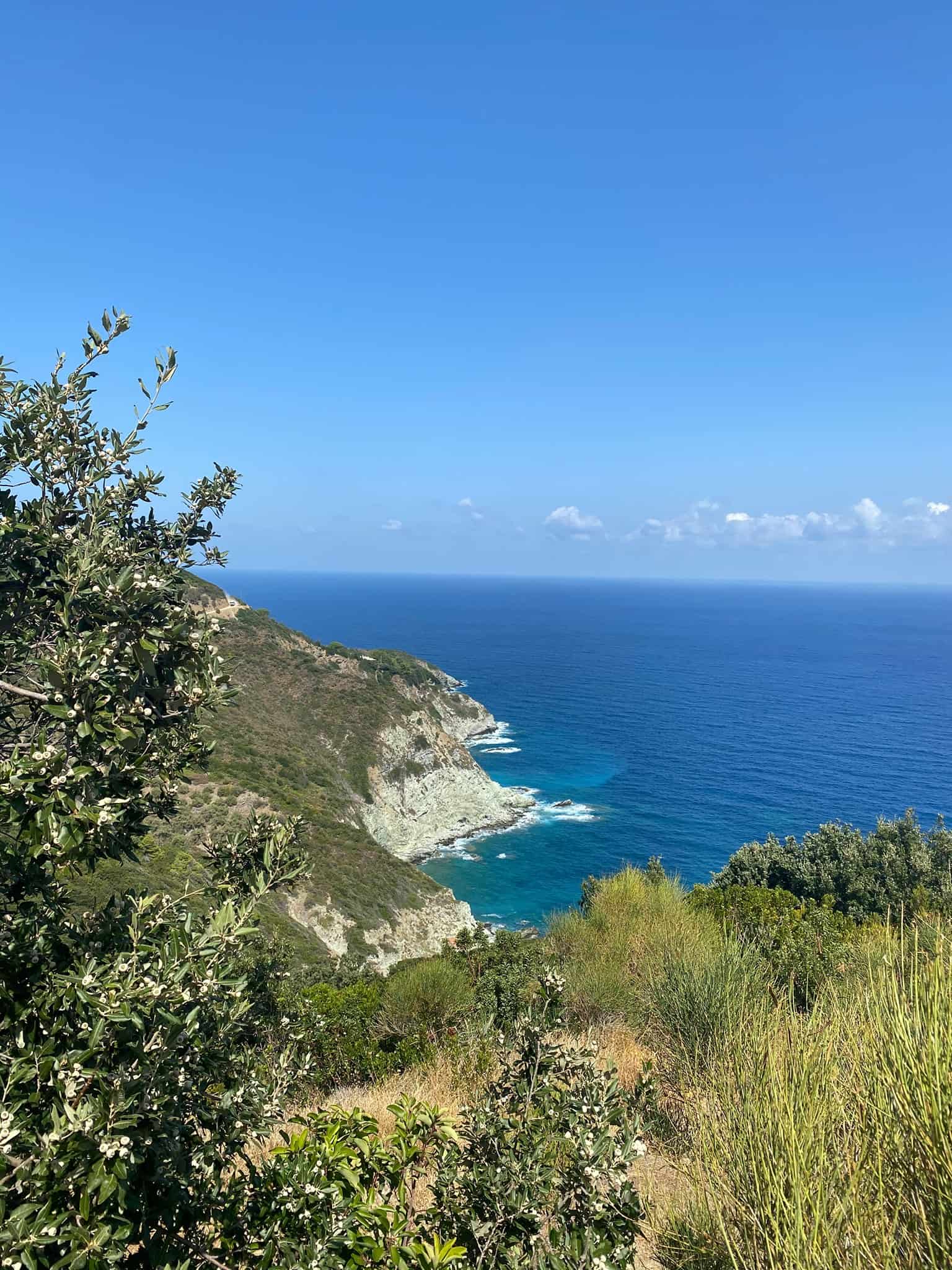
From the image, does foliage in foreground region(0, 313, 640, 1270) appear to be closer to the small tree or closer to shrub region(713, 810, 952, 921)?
the small tree

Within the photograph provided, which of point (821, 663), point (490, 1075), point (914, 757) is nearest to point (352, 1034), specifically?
point (490, 1075)

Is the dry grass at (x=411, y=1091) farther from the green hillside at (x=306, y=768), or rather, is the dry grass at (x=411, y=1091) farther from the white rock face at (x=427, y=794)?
the white rock face at (x=427, y=794)

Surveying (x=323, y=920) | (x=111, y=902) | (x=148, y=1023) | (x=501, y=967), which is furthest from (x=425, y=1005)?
(x=323, y=920)

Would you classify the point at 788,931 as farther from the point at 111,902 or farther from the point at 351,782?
the point at 351,782

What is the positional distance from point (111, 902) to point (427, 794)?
2384 inches

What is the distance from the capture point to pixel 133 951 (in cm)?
294

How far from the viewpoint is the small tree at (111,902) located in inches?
97.4

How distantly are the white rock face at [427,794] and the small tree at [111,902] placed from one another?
52.8 meters

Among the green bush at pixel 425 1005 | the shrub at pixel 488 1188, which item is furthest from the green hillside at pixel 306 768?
the shrub at pixel 488 1188

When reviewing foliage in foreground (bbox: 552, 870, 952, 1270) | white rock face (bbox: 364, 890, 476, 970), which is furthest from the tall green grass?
white rock face (bbox: 364, 890, 476, 970)

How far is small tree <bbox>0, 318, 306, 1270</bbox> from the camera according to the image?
2.47 meters

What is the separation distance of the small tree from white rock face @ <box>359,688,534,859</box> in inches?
2077

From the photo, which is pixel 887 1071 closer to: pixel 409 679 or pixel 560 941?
pixel 560 941

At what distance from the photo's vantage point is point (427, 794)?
204 ft
